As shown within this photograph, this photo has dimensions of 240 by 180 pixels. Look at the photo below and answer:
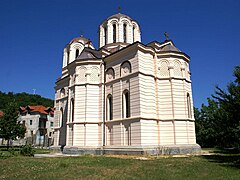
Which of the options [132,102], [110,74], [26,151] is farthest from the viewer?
[110,74]

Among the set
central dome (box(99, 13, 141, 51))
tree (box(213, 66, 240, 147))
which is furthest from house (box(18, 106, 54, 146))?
tree (box(213, 66, 240, 147))

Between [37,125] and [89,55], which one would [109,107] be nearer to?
[89,55]

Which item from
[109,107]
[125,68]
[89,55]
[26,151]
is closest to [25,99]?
[89,55]

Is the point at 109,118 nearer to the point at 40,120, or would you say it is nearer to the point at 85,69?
the point at 85,69

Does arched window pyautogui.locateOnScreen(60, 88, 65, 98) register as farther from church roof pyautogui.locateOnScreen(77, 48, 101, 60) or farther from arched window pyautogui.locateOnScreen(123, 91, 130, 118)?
arched window pyautogui.locateOnScreen(123, 91, 130, 118)

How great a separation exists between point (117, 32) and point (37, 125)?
31.6m

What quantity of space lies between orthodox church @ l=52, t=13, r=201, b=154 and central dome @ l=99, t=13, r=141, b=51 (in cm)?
298

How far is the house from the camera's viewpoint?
151ft

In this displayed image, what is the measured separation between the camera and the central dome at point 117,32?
24766mm

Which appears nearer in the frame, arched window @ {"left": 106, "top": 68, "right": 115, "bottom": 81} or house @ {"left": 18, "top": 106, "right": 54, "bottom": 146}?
arched window @ {"left": 106, "top": 68, "right": 115, "bottom": 81}

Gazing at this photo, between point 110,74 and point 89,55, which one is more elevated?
point 89,55

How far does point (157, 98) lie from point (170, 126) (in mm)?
2672

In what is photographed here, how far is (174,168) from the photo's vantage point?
10.2 m

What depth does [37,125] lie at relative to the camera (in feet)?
152
